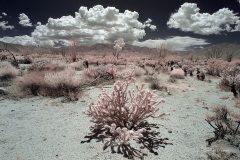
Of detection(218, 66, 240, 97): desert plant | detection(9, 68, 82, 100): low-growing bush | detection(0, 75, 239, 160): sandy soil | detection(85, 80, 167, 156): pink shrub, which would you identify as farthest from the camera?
detection(218, 66, 240, 97): desert plant

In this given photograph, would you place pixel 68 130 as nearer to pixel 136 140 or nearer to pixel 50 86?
pixel 136 140

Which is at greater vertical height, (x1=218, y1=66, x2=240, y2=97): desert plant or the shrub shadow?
(x1=218, y1=66, x2=240, y2=97): desert plant

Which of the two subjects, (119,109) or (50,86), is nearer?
(119,109)

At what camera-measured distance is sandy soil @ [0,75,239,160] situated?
396cm

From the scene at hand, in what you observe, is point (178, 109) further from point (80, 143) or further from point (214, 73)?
point (214, 73)

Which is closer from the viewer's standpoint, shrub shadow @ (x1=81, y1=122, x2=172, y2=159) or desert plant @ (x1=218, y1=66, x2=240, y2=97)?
shrub shadow @ (x1=81, y1=122, x2=172, y2=159)

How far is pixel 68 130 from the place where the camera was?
196 inches

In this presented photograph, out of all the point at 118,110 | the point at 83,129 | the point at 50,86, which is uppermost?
the point at 118,110

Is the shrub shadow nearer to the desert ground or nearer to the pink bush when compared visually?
the desert ground

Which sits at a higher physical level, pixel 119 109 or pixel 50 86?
pixel 119 109

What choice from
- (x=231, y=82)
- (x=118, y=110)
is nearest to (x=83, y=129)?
(x=118, y=110)

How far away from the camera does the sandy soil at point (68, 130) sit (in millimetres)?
3965

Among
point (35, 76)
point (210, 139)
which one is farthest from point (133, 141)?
point (35, 76)

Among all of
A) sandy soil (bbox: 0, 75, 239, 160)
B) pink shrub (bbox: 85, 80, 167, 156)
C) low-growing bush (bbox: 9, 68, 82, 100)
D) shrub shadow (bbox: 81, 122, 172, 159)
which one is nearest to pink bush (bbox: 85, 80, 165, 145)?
pink shrub (bbox: 85, 80, 167, 156)
